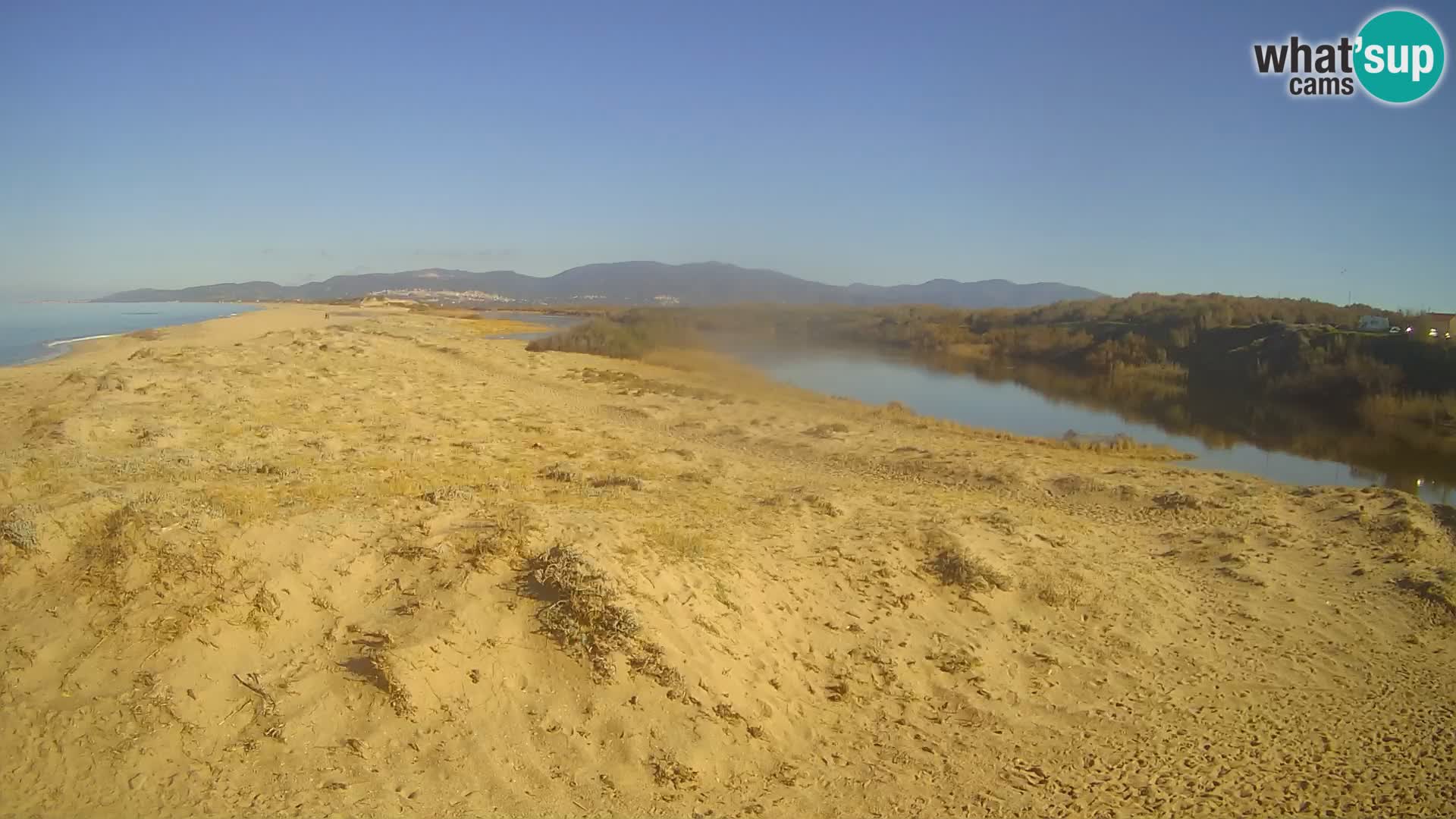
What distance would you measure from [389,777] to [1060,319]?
4988 cm

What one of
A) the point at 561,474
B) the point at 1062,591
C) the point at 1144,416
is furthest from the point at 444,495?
the point at 1144,416

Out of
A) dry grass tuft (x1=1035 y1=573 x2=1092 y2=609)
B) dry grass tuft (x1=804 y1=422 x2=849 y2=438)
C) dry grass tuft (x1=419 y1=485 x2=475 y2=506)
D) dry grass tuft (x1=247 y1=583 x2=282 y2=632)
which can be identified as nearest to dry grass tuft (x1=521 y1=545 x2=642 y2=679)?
dry grass tuft (x1=247 y1=583 x2=282 y2=632)

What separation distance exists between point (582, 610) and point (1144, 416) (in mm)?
23784

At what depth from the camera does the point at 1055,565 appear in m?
8.88

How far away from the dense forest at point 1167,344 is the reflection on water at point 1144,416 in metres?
0.89

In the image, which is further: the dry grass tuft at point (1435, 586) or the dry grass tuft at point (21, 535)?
the dry grass tuft at point (1435, 586)

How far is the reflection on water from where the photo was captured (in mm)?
17328

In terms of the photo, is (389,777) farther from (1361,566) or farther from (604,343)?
(604,343)

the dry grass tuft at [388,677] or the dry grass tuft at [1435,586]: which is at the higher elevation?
the dry grass tuft at [388,677]

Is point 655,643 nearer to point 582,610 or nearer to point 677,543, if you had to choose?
point 582,610

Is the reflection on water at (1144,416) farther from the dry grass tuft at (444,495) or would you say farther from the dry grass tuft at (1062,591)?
the dry grass tuft at (444,495)

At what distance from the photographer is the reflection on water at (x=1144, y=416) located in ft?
56.9

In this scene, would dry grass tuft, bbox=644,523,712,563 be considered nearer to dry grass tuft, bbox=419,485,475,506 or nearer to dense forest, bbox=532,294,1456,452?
dry grass tuft, bbox=419,485,475,506

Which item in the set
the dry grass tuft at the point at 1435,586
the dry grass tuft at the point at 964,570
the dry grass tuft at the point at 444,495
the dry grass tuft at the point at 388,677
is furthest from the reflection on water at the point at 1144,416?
the dry grass tuft at the point at 388,677
